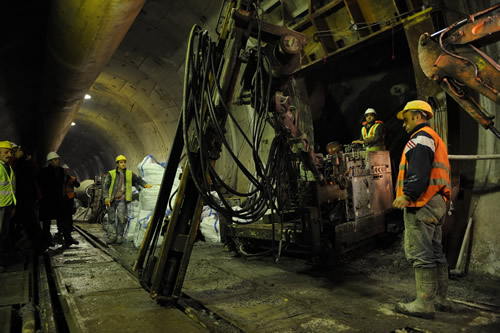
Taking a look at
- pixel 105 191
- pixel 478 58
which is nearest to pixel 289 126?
pixel 478 58

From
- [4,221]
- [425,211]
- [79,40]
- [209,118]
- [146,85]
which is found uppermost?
[146,85]

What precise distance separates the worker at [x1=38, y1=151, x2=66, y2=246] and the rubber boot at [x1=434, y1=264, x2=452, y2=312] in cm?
579

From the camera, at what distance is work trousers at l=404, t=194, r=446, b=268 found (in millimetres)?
2580

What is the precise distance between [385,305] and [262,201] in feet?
4.36

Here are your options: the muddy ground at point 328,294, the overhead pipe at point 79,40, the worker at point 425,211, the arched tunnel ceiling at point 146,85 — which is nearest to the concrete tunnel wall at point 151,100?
the arched tunnel ceiling at point 146,85

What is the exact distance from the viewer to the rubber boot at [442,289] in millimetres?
2684

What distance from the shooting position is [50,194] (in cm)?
599

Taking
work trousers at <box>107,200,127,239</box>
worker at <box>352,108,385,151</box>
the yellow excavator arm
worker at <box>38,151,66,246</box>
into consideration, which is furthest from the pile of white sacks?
the yellow excavator arm

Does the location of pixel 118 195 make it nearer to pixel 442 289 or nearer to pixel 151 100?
pixel 151 100

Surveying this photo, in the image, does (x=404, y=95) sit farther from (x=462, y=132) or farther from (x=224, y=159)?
(x=224, y=159)

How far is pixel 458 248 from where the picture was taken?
12.8 ft

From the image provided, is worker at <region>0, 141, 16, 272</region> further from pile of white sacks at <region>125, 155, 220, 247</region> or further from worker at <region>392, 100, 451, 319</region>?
worker at <region>392, 100, 451, 319</region>

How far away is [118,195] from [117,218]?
438 mm

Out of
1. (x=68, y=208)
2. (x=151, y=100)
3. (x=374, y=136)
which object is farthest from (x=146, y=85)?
(x=374, y=136)
